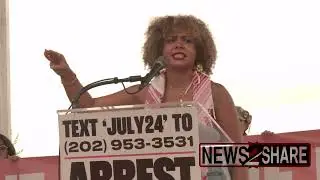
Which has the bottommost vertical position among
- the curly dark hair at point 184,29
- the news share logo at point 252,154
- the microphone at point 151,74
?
the news share logo at point 252,154

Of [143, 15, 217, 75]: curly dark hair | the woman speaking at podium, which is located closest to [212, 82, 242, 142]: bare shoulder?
the woman speaking at podium

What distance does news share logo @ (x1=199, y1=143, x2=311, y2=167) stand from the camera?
1569 millimetres

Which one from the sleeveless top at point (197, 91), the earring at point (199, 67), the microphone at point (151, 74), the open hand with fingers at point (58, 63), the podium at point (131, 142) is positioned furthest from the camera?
the earring at point (199, 67)

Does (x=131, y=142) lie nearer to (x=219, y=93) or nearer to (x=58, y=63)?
(x=58, y=63)

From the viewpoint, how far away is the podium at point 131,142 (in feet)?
4.66

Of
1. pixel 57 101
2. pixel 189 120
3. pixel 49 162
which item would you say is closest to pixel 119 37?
pixel 57 101

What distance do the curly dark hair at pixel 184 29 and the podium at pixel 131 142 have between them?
547mm

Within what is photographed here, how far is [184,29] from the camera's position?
1949 mm

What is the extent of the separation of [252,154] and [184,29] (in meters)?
0.46

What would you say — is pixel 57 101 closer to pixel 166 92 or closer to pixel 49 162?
pixel 49 162

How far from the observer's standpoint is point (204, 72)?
204 centimetres

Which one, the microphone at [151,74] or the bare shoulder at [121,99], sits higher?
the microphone at [151,74]

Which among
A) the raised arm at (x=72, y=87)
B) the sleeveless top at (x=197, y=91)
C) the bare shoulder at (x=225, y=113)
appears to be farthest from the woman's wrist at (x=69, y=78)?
the bare shoulder at (x=225, y=113)

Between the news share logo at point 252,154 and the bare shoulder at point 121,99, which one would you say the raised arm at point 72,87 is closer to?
the bare shoulder at point 121,99
